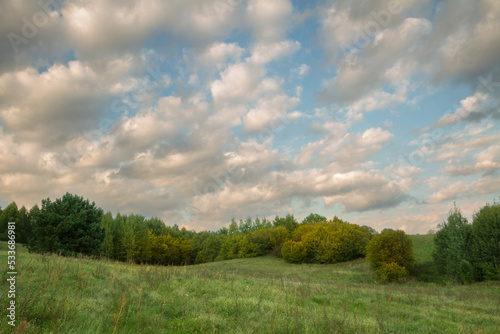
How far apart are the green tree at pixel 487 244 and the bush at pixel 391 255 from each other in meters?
8.60

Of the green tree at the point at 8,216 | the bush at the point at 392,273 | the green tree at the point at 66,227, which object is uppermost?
the green tree at the point at 8,216

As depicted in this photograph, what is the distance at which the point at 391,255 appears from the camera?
41.8m

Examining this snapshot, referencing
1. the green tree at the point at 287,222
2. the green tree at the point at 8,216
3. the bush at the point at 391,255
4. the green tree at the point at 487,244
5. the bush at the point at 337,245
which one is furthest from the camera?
the green tree at the point at 287,222

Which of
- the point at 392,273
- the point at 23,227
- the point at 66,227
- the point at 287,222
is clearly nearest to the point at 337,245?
the point at 392,273

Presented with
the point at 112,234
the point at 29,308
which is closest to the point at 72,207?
the point at 29,308

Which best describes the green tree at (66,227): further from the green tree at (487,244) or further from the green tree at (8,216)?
the green tree at (487,244)

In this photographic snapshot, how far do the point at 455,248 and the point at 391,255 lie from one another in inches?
372

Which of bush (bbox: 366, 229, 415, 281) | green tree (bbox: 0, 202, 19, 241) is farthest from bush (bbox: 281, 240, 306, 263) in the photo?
green tree (bbox: 0, 202, 19, 241)

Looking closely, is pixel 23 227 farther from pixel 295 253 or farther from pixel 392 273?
pixel 392 273

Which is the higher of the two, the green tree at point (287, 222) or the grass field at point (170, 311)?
the green tree at point (287, 222)

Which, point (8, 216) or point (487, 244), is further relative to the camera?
point (8, 216)

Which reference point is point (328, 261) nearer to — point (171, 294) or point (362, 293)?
point (362, 293)

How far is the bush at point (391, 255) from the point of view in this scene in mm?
39938

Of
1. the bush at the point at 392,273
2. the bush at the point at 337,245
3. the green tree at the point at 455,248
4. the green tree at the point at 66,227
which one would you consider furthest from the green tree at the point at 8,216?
the green tree at the point at 455,248
